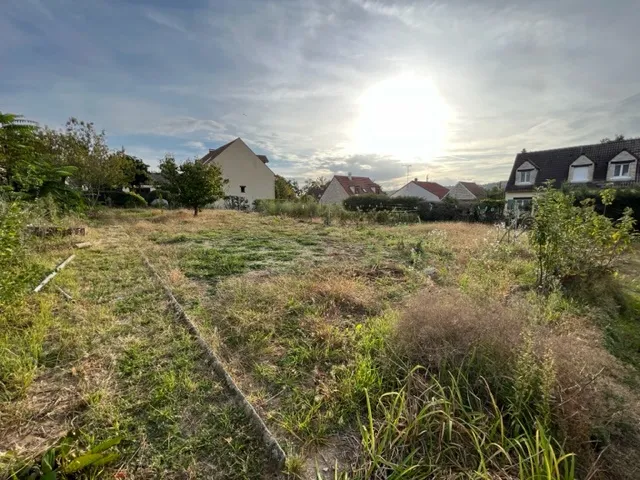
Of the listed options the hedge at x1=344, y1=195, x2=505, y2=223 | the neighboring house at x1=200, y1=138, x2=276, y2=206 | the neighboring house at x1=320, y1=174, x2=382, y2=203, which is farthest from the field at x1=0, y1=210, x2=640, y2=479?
the neighboring house at x1=320, y1=174, x2=382, y2=203

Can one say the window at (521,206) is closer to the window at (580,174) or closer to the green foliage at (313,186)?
the window at (580,174)

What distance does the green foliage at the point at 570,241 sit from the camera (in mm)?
4152

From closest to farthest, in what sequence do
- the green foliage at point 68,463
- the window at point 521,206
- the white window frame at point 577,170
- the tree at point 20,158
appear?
1. the green foliage at point 68,463
2. the tree at point 20,158
3. the window at point 521,206
4. the white window frame at point 577,170

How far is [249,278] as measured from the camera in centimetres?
495

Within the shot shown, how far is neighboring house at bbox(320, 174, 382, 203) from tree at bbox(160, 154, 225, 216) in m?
23.5

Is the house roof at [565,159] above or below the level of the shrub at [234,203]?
above

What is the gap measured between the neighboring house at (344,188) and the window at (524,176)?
56.3 feet

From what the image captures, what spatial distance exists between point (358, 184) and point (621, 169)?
25.8 meters

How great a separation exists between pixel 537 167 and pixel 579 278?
23103 millimetres

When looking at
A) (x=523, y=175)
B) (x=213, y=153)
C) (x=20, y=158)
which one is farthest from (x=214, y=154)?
(x=523, y=175)

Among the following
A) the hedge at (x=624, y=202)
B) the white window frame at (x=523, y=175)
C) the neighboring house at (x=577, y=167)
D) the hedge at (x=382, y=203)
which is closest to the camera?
the hedge at (x=624, y=202)

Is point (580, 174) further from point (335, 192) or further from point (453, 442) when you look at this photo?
point (453, 442)

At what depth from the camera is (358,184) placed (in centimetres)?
4044

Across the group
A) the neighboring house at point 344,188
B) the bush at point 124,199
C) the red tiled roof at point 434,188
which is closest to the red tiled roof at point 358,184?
the neighboring house at point 344,188
